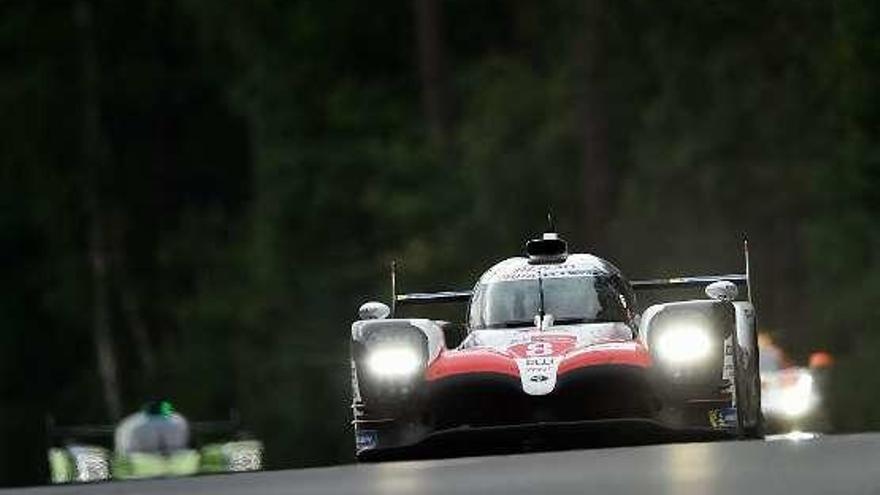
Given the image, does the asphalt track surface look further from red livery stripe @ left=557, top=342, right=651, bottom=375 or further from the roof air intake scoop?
the roof air intake scoop

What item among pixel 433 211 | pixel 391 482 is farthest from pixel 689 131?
pixel 391 482

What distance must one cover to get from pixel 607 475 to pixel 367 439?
641cm

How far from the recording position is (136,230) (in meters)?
82.3

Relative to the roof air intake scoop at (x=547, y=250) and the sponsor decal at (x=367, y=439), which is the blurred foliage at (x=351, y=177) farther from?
the sponsor decal at (x=367, y=439)

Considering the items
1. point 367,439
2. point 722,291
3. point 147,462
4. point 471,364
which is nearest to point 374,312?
point 367,439

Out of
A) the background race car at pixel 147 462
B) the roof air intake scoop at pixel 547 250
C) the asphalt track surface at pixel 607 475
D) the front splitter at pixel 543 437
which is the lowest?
the asphalt track surface at pixel 607 475

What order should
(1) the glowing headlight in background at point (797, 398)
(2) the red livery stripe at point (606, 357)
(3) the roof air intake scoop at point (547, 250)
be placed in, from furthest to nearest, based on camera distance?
(1) the glowing headlight in background at point (797, 398) → (3) the roof air intake scoop at point (547, 250) → (2) the red livery stripe at point (606, 357)

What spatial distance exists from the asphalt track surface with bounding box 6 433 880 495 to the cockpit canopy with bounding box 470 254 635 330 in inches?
187

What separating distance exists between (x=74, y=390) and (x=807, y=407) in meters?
50.6

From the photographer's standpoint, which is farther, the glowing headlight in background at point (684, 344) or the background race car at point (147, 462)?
the background race car at point (147, 462)

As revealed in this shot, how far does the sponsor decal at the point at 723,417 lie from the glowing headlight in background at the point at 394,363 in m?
1.76

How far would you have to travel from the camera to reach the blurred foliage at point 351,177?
54.1 metres

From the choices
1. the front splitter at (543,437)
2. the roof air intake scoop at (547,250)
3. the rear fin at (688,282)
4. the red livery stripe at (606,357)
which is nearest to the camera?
the front splitter at (543,437)

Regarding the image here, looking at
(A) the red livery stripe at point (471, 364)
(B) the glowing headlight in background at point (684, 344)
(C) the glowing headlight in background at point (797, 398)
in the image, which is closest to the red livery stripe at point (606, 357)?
(B) the glowing headlight in background at point (684, 344)
